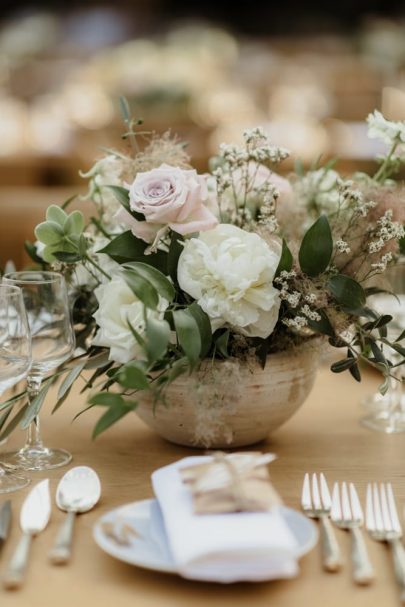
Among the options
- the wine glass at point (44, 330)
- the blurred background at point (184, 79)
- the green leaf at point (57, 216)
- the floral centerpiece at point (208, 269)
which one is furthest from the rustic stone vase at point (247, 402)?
the blurred background at point (184, 79)

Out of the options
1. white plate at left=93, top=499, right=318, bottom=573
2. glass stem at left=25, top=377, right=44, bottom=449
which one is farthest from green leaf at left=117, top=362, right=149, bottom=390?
glass stem at left=25, top=377, right=44, bottom=449

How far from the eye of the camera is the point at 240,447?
113 centimetres

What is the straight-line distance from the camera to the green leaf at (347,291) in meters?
1.01

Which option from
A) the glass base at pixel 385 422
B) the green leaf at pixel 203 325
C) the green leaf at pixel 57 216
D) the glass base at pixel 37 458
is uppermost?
the green leaf at pixel 57 216

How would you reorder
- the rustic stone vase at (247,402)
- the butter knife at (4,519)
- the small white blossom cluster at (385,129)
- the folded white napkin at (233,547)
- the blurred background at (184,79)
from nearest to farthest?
the folded white napkin at (233,547), the butter knife at (4,519), the rustic stone vase at (247,402), the small white blossom cluster at (385,129), the blurred background at (184,79)

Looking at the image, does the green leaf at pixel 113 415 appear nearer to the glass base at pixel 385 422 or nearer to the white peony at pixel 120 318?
the white peony at pixel 120 318

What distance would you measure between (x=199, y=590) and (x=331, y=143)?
3.94m

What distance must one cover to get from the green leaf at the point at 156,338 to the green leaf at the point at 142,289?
0.04m

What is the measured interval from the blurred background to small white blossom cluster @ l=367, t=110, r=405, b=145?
67.7 inches

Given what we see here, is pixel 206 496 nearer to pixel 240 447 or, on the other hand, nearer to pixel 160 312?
pixel 160 312

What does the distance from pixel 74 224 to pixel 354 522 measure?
47 centimetres

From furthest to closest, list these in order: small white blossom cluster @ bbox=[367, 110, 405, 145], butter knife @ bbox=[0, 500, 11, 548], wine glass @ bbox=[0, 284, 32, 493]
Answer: small white blossom cluster @ bbox=[367, 110, 405, 145], wine glass @ bbox=[0, 284, 32, 493], butter knife @ bbox=[0, 500, 11, 548]

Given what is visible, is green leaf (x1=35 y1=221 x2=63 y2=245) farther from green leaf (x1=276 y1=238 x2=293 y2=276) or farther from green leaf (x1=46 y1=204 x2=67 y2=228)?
green leaf (x1=276 y1=238 x2=293 y2=276)

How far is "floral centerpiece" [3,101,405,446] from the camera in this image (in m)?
0.96
